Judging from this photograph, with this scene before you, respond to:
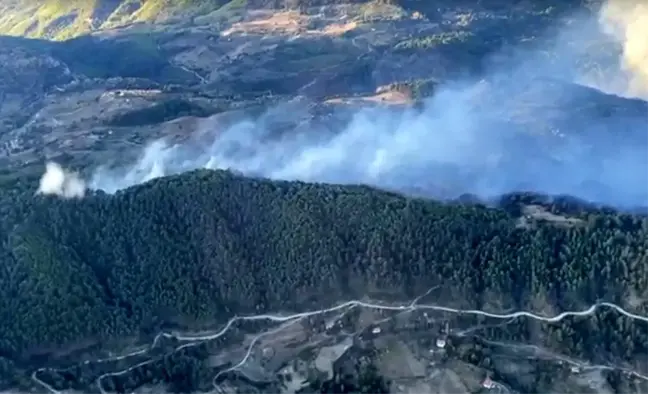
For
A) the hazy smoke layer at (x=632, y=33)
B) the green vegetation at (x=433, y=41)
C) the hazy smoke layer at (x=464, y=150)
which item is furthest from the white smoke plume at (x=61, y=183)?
the hazy smoke layer at (x=632, y=33)

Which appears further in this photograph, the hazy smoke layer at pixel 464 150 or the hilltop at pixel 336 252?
the hazy smoke layer at pixel 464 150

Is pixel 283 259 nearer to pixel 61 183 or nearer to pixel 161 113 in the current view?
pixel 61 183

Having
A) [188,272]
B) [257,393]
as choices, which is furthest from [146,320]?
[257,393]

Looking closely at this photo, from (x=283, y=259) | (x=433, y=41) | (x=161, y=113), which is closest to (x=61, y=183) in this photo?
(x=283, y=259)

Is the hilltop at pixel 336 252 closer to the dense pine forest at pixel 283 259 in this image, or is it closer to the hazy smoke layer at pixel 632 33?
the dense pine forest at pixel 283 259

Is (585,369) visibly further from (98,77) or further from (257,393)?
(98,77)

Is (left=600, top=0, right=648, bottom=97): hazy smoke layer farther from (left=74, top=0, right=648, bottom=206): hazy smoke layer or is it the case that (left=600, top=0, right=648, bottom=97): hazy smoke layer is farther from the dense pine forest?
the dense pine forest

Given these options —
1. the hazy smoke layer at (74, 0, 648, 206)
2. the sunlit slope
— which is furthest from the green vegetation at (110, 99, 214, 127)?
the sunlit slope
